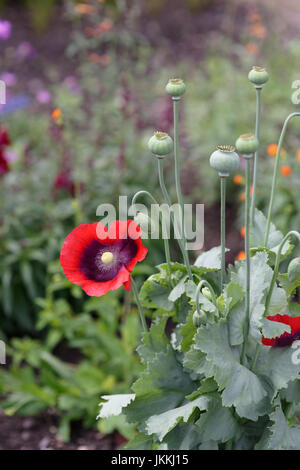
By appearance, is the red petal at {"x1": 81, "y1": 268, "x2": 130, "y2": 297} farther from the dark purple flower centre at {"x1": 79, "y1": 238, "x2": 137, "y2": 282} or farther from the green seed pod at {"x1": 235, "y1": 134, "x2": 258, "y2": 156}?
the green seed pod at {"x1": 235, "y1": 134, "x2": 258, "y2": 156}

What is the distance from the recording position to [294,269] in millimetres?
1116

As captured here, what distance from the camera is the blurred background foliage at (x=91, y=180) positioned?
2.18 metres

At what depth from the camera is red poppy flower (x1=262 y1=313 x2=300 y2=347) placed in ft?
3.80

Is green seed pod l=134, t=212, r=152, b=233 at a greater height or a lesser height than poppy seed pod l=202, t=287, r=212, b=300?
greater

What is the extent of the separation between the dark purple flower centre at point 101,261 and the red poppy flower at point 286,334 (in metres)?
0.31

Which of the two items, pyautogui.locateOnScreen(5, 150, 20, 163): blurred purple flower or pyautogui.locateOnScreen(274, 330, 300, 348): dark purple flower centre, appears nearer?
pyautogui.locateOnScreen(274, 330, 300, 348): dark purple flower centre

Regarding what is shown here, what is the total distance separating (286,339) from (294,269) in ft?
0.52

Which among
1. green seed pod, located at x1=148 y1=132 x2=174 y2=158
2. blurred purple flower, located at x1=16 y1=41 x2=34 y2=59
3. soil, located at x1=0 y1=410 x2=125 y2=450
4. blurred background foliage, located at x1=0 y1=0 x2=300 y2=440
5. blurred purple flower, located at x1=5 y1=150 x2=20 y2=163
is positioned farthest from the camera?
blurred purple flower, located at x1=16 y1=41 x2=34 y2=59

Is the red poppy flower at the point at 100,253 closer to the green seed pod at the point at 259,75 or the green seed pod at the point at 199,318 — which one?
the green seed pod at the point at 199,318

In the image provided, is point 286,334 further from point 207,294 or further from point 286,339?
point 207,294

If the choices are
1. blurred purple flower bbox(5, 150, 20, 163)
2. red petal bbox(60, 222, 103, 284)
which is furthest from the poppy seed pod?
blurred purple flower bbox(5, 150, 20, 163)

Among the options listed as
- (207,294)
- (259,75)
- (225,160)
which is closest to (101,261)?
(207,294)

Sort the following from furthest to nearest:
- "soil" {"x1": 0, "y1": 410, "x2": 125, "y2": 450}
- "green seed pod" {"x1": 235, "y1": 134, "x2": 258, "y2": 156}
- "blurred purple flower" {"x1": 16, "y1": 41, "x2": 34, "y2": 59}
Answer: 1. "blurred purple flower" {"x1": 16, "y1": 41, "x2": 34, "y2": 59}
2. "soil" {"x1": 0, "y1": 410, "x2": 125, "y2": 450}
3. "green seed pod" {"x1": 235, "y1": 134, "x2": 258, "y2": 156}

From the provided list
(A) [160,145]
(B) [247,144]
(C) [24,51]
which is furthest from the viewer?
(C) [24,51]
